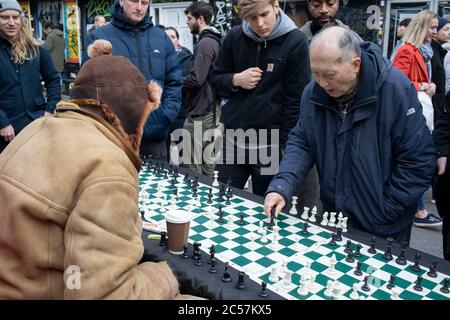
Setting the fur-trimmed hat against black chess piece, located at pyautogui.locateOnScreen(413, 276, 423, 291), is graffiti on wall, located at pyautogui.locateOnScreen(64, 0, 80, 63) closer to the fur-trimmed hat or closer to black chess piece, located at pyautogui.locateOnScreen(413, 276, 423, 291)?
the fur-trimmed hat

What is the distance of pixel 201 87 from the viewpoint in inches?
204

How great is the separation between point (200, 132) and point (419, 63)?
8.85ft

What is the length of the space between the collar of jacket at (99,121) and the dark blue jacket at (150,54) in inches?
87.1

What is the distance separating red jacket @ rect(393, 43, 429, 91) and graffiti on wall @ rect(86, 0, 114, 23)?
34.6 ft

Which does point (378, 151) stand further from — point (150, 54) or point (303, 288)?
point (150, 54)

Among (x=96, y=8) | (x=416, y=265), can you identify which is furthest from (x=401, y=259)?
(x=96, y=8)

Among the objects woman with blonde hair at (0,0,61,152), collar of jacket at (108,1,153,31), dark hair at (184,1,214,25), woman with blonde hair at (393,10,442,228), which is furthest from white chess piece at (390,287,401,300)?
dark hair at (184,1,214,25)

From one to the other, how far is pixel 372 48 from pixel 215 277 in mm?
1613

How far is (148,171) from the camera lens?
11.1 ft

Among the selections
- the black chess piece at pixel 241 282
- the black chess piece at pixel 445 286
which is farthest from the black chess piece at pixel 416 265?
the black chess piece at pixel 241 282

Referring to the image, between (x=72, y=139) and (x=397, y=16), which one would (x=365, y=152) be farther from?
(x=397, y=16)

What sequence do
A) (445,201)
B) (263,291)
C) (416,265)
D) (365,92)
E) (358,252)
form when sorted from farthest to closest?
(445,201), (365,92), (358,252), (416,265), (263,291)

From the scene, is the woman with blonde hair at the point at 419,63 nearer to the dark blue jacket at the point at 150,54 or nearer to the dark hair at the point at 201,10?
Result: the dark hair at the point at 201,10

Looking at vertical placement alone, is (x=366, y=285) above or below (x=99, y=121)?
below
